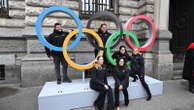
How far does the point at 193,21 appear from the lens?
282 inches

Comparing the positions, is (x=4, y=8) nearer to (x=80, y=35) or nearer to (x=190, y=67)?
(x=80, y=35)

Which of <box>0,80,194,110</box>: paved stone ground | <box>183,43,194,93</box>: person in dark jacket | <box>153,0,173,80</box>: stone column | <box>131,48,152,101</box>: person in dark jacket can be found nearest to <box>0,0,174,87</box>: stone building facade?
<box>153,0,173,80</box>: stone column

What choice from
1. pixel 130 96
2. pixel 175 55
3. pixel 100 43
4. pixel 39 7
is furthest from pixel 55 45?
pixel 175 55

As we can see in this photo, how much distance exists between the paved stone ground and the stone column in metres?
1.05

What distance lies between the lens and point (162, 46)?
5.92 meters

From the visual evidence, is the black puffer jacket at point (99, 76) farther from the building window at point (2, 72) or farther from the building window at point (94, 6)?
the building window at point (2, 72)

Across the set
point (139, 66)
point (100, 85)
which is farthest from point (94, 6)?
point (100, 85)

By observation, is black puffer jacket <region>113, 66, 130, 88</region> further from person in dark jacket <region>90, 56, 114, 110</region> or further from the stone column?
the stone column

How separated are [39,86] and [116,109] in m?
3.33

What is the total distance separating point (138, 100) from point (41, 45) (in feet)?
13.4

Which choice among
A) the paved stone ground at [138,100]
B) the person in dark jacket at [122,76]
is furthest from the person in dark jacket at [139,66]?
the person in dark jacket at [122,76]

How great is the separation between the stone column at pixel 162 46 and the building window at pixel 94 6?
202cm

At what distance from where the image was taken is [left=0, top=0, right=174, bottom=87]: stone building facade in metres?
4.98

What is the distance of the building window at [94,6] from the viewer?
6068 mm
